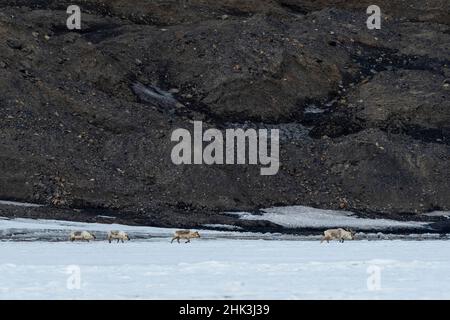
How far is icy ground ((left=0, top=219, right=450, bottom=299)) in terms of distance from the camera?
1805 cm

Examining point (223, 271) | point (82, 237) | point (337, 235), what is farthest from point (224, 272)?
point (337, 235)

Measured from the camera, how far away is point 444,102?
59.4 m

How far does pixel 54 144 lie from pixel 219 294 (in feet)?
105

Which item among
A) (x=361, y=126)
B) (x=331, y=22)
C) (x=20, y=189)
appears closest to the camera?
(x=20, y=189)

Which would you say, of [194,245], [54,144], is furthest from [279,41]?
[194,245]

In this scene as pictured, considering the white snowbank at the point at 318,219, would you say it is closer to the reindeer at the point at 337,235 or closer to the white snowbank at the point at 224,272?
the reindeer at the point at 337,235

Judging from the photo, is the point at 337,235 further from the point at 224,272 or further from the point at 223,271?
the point at 224,272

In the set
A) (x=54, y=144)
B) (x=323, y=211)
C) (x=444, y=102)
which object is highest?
(x=444, y=102)

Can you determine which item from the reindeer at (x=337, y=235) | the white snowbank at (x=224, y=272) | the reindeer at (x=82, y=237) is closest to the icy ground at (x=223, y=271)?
the white snowbank at (x=224, y=272)

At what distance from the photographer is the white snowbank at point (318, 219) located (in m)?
44.9

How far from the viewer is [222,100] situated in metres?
58.2

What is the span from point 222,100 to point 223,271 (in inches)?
1461

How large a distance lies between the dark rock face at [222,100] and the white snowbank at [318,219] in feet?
3.50

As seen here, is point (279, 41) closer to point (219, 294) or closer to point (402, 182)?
point (402, 182)
